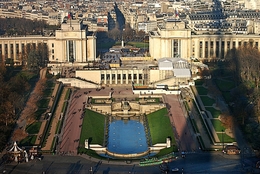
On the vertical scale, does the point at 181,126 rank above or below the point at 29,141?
above

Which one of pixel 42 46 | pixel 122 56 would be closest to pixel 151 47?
pixel 122 56

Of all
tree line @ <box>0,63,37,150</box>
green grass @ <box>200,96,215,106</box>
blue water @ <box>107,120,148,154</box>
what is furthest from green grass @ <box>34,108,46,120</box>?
green grass @ <box>200,96,215,106</box>

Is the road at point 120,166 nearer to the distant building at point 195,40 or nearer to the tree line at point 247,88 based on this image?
the tree line at point 247,88

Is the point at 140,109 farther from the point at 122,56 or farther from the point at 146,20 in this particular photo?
the point at 146,20

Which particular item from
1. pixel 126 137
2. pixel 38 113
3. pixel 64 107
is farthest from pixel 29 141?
pixel 64 107

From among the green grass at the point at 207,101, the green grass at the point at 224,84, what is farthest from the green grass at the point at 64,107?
the green grass at the point at 224,84

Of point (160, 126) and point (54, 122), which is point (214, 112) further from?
point (54, 122)

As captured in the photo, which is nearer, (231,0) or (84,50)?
(84,50)
